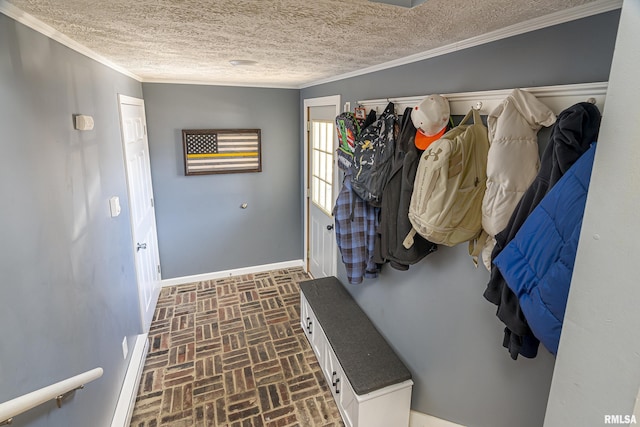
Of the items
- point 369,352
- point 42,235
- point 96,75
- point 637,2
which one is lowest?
point 369,352

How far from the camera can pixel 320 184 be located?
387 centimetres

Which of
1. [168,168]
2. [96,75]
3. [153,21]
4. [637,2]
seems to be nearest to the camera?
[637,2]

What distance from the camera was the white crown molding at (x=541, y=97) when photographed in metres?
1.07

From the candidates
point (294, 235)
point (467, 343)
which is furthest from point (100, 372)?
point (294, 235)

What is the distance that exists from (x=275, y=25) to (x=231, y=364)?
2.67 meters

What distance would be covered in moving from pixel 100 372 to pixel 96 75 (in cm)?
178

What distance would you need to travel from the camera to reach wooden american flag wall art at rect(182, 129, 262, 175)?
390 cm

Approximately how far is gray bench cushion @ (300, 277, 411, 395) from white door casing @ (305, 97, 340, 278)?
1.58 ft

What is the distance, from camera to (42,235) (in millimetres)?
1325

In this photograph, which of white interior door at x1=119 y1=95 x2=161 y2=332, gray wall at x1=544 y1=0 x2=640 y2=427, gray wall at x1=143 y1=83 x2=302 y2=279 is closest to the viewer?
gray wall at x1=544 y1=0 x2=640 y2=427

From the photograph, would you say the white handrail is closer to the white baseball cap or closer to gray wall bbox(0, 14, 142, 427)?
gray wall bbox(0, 14, 142, 427)

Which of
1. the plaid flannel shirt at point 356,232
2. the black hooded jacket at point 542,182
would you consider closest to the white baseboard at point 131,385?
the plaid flannel shirt at point 356,232

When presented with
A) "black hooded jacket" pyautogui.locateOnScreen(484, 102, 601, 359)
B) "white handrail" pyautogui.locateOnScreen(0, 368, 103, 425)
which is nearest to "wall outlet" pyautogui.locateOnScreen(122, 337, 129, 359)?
"white handrail" pyautogui.locateOnScreen(0, 368, 103, 425)

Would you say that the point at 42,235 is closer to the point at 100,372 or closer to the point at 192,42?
the point at 100,372
